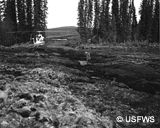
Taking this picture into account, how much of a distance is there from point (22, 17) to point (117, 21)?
22.3 meters

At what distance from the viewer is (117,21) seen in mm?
55062

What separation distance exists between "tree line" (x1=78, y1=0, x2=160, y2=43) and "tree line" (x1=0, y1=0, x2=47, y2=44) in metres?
10.7

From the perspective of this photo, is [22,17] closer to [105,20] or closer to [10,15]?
[10,15]

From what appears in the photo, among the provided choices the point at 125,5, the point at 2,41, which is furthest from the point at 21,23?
the point at 125,5

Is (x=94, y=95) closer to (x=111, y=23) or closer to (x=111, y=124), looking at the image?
(x=111, y=124)

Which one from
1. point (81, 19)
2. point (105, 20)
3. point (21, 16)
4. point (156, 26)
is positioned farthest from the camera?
point (81, 19)

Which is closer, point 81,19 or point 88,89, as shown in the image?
point 88,89

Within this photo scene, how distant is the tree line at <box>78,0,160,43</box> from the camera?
51.8m

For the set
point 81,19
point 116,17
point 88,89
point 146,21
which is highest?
point 81,19

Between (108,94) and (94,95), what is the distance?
25.4 inches

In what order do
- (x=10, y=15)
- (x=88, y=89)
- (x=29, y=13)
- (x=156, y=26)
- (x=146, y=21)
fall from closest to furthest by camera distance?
1. (x=88, y=89)
2. (x=10, y=15)
3. (x=29, y=13)
4. (x=156, y=26)
5. (x=146, y=21)

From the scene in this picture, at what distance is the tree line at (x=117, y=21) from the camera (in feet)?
170

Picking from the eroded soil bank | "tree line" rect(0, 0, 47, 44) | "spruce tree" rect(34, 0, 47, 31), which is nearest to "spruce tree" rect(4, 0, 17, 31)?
"tree line" rect(0, 0, 47, 44)

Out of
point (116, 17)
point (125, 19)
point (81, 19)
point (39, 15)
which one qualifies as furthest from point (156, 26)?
point (39, 15)
